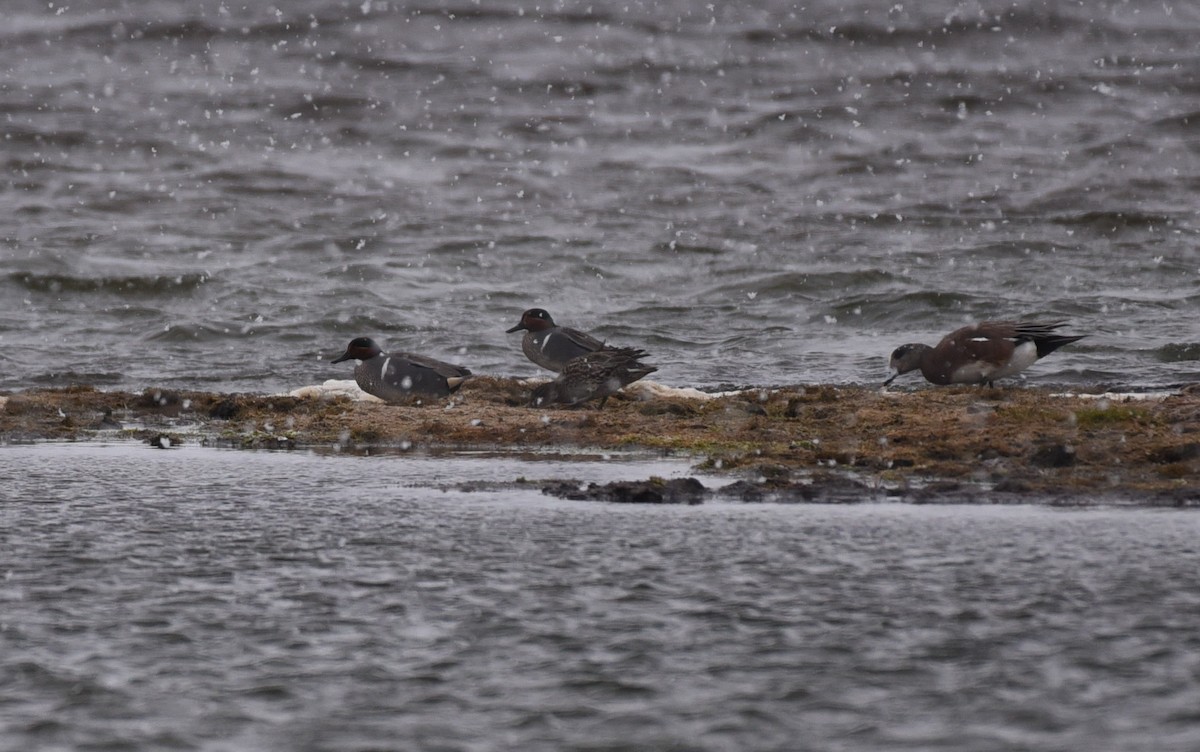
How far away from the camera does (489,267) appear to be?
25.0 metres

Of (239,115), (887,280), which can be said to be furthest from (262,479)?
(239,115)

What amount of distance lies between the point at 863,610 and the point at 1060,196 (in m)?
26.8

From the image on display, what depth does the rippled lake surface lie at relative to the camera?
352 cm

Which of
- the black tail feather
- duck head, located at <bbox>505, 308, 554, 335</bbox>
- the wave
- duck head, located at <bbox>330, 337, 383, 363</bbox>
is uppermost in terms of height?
the wave

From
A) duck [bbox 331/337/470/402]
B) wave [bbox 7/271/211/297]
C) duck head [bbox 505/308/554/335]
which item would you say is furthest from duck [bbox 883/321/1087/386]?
wave [bbox 7/271/211/297]

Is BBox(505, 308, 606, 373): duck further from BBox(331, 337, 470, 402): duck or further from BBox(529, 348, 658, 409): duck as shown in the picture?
BBox(529, 348, 658, 409): duck

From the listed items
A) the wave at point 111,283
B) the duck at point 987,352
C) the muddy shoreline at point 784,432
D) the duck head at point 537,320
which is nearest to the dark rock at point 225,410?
the muddy shoreline at point 784,432

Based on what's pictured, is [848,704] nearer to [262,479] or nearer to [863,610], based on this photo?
[863,610]

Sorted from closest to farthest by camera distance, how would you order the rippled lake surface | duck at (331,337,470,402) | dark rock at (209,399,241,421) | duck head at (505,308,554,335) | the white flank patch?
the rippled lake surface
dark rock at (209,399,241,421)
the white flank patch
duck at (331,337,470,402)
duck head at (505,308,554,335)

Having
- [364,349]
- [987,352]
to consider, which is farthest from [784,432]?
[364,349]

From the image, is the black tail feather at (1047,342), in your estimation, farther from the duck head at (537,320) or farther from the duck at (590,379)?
the duck head at (537,320)

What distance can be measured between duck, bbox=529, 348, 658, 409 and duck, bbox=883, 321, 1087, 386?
2.86 m

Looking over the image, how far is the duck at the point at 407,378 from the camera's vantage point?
39.9 ft

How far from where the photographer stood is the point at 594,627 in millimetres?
4355
